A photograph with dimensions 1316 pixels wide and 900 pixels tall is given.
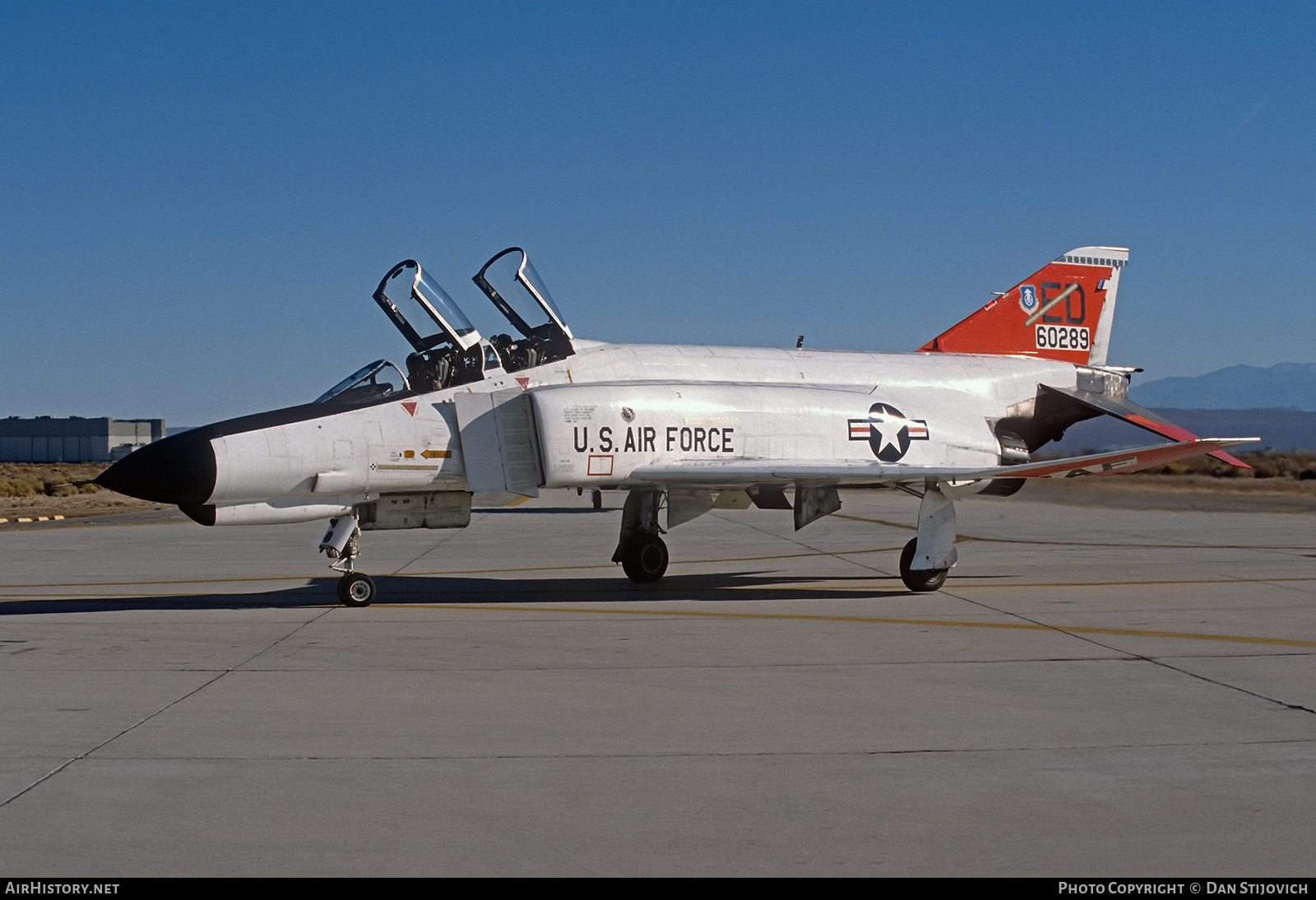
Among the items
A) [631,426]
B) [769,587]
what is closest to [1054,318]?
[769,587]

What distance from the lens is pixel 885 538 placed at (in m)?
22.7

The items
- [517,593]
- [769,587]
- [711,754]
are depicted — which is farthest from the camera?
[769,587]

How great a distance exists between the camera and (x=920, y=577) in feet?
44.9


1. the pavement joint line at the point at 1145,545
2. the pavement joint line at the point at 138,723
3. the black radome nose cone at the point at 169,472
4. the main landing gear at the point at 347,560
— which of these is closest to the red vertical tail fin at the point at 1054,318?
the pavement joint line at the point at 1145,545

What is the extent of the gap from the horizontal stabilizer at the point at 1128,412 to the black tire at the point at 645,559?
5.79 m

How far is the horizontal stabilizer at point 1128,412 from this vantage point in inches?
622

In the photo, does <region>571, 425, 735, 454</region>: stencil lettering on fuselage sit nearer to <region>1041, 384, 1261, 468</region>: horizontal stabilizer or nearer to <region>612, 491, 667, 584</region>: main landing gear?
<region>612, 491, 667, 584</region>: main landing gear

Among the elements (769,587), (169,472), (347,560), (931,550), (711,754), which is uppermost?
(169,472)

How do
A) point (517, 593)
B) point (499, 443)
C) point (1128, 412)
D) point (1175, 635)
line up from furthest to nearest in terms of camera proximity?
point (1128, 412) < point (517, 593) < point (499, 443) < point (1175, 635)

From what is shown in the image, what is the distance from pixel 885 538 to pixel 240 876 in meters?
19.3

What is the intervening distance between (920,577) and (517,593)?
463cm

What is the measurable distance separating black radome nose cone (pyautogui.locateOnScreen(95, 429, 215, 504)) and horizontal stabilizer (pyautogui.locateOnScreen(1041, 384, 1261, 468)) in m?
10.8

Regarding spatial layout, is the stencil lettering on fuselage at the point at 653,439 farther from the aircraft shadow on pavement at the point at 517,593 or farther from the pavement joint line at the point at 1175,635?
the pavement joint line at the point at 1175,635

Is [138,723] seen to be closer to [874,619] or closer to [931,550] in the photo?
[874,619]
